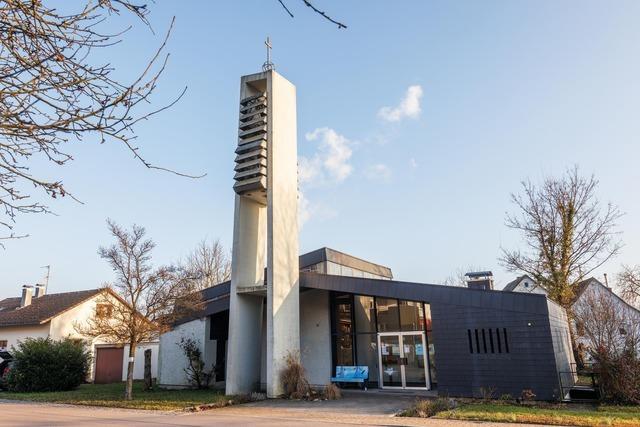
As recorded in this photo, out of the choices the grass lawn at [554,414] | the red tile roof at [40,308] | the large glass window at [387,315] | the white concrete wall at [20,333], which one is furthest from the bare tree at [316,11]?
the white concrete wall at [20,333]

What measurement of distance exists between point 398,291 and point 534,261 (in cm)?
1069

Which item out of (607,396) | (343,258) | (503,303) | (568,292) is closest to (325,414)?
(503,303)

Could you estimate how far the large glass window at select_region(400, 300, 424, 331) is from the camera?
1727 centimetres

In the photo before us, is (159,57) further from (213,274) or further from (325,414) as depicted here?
(213,274)

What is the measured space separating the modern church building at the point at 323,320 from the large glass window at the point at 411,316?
0.13 feet

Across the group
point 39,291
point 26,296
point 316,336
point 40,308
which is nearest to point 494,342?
point 316,336

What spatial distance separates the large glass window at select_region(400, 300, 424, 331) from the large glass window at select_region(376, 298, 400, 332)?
0.24m

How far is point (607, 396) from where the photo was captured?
12.0 m

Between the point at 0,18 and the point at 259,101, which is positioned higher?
the point at 259,101

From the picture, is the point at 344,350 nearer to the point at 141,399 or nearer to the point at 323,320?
the point at 323,320

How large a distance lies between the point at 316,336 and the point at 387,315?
322 cm

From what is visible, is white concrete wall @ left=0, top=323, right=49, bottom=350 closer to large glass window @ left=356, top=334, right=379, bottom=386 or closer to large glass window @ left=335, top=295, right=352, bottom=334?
large glass window @ left=335, top=295, right=352, bottom=334

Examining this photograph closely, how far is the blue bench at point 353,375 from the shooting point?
17703 mm

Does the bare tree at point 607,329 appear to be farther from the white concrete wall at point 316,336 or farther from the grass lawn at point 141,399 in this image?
the grass lawn at point 141,399
